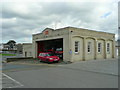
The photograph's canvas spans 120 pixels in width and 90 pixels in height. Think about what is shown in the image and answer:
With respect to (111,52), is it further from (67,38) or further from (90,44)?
(67,38)

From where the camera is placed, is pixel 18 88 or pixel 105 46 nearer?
pixel 18 88

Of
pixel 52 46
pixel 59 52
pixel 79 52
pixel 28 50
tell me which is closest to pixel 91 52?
pixel 79 52

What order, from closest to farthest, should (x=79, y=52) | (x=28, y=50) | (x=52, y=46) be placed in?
(x=79, y=52) → (x=52, y=46) → (x=28, y=50)

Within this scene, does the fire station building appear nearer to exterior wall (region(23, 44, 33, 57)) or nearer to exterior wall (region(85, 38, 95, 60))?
exterior wall (region(85, 38, 95, 60))

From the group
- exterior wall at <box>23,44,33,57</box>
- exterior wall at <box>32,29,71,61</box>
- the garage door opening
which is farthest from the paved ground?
exterior wall at <box>23,44,33,57</box>

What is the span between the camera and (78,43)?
71.2 ft

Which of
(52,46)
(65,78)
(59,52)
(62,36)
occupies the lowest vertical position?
(65,78)

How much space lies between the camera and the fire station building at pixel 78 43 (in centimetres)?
2055

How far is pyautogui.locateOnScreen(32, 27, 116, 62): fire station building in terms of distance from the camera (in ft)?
67.4

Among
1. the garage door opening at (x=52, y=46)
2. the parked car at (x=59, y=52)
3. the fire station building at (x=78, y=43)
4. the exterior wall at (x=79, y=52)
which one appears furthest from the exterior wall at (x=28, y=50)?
the exterior wall at (x=79, y=52)

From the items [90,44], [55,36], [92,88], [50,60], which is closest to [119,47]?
[90,44]

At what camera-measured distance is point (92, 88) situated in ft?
21.2

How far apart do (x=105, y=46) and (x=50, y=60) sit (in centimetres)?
1278

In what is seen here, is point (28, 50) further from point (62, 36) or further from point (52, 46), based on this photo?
point (62, 36)
